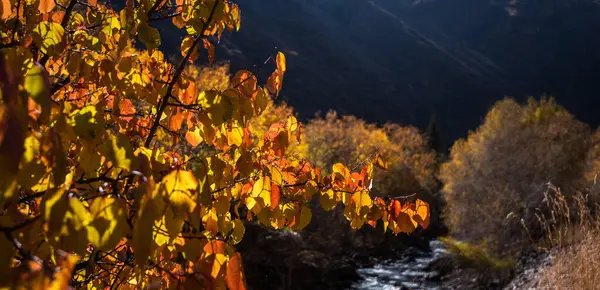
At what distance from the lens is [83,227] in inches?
40.9

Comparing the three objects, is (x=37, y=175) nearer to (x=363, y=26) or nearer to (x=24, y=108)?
(x=24, y=108)

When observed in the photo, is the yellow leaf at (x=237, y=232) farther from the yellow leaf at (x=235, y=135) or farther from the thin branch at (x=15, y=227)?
the thin branch at (x=15, y=227)

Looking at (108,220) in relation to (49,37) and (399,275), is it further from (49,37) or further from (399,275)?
(399,275)

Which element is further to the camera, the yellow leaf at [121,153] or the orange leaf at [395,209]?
the orange leaf at [395,209]

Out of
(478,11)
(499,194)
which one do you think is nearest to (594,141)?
(499,194)

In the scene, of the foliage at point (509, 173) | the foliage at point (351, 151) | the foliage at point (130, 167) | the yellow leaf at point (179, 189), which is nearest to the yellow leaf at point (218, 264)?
the foliage at point (130, 167)

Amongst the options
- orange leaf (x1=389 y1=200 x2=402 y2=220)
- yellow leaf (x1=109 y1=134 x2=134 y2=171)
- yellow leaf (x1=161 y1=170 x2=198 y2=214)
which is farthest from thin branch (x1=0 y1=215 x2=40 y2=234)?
orange leaf (x1=389 y1=200 x2=402 y2=220)

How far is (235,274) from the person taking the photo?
1228 mm

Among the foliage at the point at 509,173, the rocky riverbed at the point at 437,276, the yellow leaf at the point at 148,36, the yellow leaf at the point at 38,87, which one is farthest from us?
the foliage at the point at 509,173

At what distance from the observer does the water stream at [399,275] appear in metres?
16.5

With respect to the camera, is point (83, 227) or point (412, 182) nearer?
point (83, 227)

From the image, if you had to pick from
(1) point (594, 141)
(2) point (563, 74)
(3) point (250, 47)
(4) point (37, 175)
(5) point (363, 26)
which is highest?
(5) point (363, 26)

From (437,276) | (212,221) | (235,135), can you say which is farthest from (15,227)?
(437,276)

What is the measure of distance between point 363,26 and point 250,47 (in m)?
65.6
